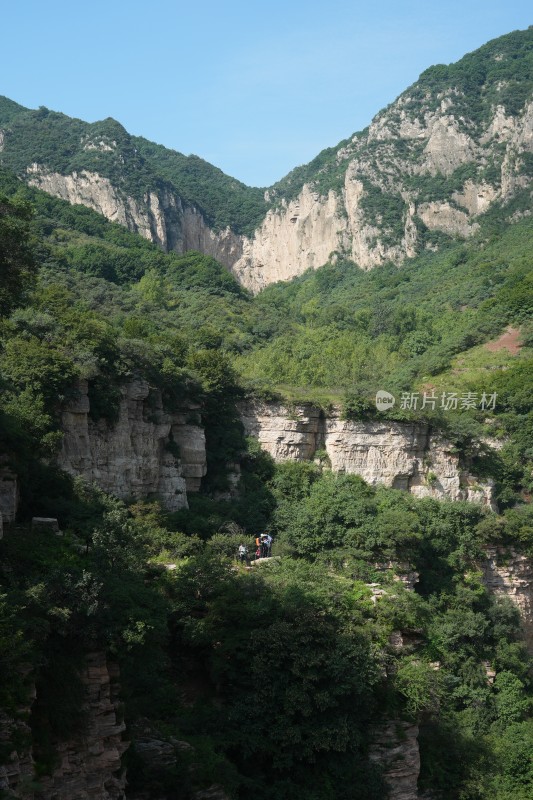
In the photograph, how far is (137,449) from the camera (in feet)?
91.5

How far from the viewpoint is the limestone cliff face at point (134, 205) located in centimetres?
9069

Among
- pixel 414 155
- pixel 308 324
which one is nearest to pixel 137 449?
pixel 308 324

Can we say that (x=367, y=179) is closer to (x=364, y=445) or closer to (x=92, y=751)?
(x=364, y=445)

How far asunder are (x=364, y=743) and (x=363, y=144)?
3718 inches

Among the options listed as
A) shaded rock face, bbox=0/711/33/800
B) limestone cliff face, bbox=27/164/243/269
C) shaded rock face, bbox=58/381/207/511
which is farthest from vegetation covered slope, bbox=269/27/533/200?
shaded rock face, bbox=0/711/33/800

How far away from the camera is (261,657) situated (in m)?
18.3

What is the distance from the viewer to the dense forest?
15008 mm

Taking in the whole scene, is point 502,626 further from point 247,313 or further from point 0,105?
point 0,105

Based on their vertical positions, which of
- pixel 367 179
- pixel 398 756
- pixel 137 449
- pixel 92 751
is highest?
pixel 367 179

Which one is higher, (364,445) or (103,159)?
(103,159)

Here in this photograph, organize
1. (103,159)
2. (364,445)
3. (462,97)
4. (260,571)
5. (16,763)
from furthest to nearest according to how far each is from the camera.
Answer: (462,97) → (103,159) → (364,445) → (260,571) → (16,763)

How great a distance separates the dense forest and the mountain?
3841 centimetres

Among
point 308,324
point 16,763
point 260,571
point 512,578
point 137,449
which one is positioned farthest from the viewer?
point 308,324

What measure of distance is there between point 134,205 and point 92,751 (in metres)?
84.2
